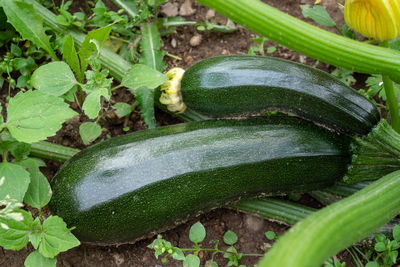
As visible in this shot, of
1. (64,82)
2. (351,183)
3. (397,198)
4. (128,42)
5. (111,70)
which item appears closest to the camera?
(397,198)

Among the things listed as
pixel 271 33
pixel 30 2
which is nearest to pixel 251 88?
pixel 271 33

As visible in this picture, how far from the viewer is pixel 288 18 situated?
8.36 ft

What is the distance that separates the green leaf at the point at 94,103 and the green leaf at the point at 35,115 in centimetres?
7

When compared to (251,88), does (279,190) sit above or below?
below

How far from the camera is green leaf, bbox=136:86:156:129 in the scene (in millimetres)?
2926

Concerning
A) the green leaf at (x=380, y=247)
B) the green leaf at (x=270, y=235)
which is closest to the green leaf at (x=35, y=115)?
the green leaf at (x=270, y=235)

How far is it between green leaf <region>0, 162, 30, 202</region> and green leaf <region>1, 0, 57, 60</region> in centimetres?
83

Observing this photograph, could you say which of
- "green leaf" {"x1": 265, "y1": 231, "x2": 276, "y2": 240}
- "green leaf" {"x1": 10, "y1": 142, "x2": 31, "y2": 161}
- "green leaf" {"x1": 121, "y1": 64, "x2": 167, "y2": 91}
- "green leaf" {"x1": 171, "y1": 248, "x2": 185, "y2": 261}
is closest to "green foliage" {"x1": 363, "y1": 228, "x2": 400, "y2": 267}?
"green leaf" {"x1": 265, "y1": 231, "x2": 276, "y2": 240}

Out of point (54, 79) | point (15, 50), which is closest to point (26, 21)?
point (15, 50)

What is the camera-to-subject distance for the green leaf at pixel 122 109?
3035 mm

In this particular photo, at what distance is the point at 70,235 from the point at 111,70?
110 centimetres

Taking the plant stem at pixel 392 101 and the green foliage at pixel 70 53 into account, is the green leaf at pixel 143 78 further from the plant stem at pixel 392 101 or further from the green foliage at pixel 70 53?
the plant stem at pixel 392 101

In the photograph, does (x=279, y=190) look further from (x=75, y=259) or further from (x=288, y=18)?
(x=75, y=259)

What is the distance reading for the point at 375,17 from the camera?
2303 mm
